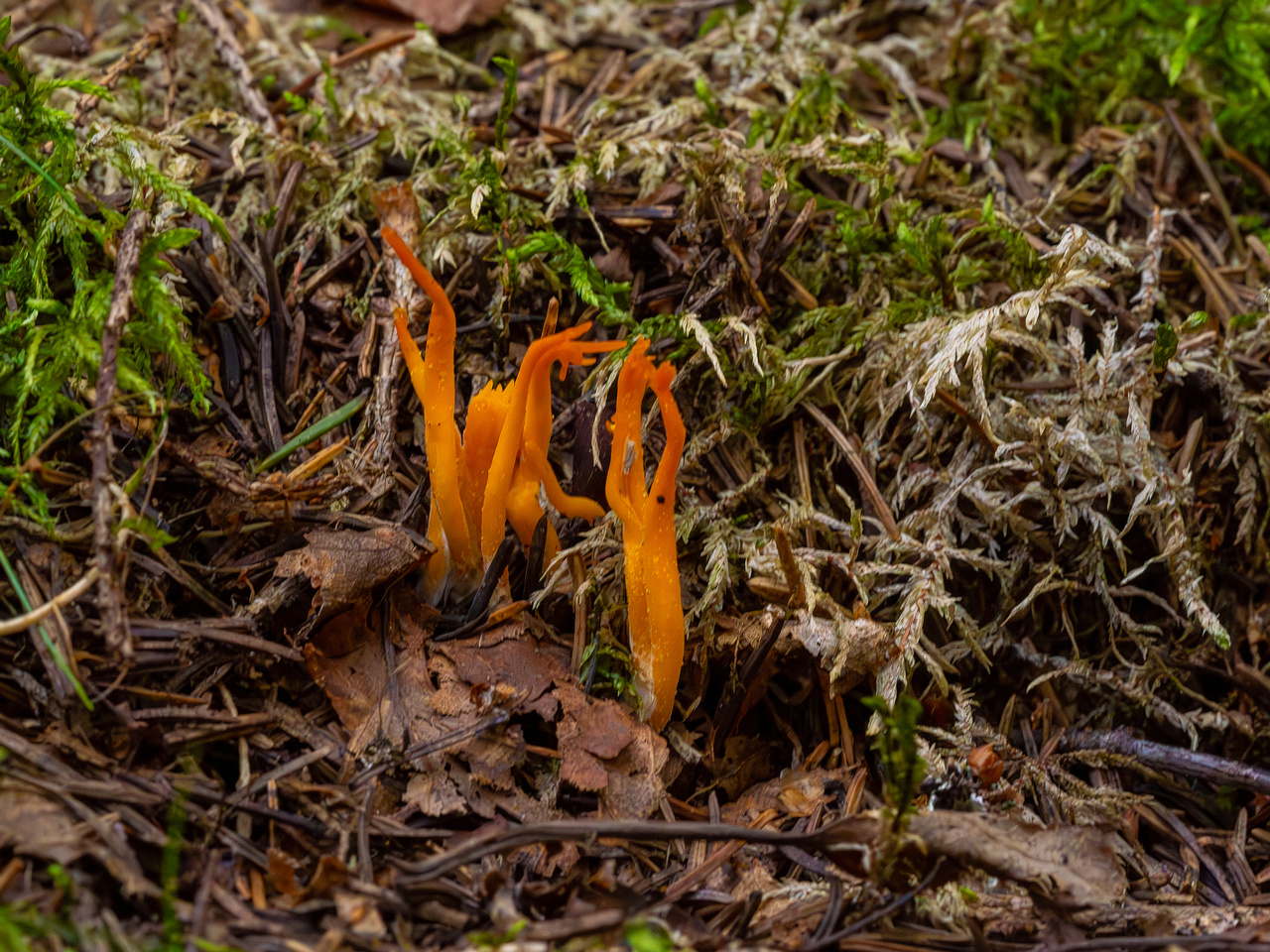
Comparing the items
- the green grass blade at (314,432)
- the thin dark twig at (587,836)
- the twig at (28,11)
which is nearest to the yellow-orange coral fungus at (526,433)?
the green grass blade at (314,432)

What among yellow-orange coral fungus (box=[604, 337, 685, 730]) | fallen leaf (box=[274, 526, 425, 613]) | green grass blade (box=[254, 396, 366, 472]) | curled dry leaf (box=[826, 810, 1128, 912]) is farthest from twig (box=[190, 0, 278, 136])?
curled dry leaf (box=[826, 810, 1128, 912])

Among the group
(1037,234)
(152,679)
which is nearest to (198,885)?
(152,679)

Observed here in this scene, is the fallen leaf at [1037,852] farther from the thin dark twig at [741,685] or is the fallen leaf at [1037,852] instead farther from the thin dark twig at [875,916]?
the thin dark twig at [741,685]

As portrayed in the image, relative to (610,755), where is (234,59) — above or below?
above

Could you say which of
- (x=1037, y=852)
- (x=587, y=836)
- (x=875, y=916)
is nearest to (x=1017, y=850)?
(x=1037, y=852)

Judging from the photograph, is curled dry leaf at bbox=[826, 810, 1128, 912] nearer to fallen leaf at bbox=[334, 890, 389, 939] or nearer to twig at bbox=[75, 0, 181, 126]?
fallen leaf at bbox=[334, 890, 389, 939]

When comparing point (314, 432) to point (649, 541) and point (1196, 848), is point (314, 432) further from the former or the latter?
point (1196, 848)
